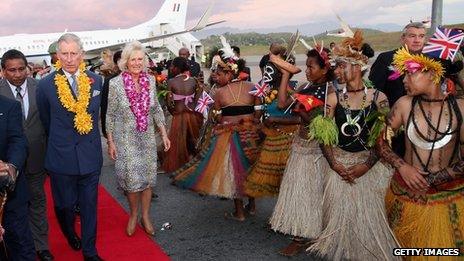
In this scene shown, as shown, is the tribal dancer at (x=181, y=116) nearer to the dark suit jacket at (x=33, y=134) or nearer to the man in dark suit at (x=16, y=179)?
the dark suit jacket at (x=33, y=134)

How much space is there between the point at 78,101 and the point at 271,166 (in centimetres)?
206

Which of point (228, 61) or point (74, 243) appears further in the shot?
point (228, 61)

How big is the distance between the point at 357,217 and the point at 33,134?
3.08m

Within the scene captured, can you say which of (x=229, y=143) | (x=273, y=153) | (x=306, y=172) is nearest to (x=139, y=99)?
(x=229, y=143)

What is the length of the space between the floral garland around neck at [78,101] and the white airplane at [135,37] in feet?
70.1

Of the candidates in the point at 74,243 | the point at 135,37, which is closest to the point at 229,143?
the point at 74,243

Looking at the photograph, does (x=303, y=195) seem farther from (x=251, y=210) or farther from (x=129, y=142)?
(x=129, y=142)

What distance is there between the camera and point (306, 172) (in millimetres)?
4059

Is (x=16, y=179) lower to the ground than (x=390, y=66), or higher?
lower

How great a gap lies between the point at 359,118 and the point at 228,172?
1.84m
